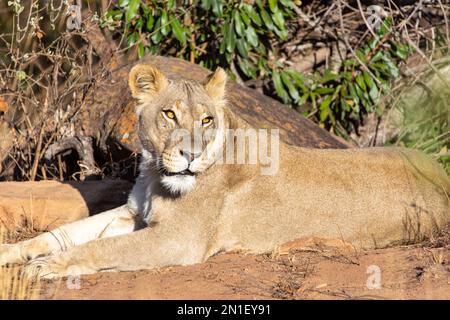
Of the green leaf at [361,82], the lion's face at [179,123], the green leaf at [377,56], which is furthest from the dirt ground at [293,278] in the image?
the green leaf at [377,56]

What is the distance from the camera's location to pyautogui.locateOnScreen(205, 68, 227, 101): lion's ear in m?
5.89

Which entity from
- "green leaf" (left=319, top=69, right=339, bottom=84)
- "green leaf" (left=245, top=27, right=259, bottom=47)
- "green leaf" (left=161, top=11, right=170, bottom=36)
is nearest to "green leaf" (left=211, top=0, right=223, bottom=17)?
"green leaf" (left=245, top=27, right=259, bottom=47)

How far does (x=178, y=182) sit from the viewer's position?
5512 millimetres

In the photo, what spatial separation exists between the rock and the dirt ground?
1721mm

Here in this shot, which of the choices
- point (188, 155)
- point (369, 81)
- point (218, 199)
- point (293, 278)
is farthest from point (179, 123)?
point (369, 81)

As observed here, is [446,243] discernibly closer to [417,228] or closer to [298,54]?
[417,228]

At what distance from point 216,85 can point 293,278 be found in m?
1.62

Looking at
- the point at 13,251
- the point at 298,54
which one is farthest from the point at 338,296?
the point at 298,54

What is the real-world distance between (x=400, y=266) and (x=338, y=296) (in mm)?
833

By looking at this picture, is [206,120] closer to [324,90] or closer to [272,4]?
[272,4]

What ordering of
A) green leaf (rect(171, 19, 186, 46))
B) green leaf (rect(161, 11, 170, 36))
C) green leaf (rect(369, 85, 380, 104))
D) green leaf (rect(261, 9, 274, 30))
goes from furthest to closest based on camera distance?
green leaf (rect(369, 85, 380, 104)) < green leaf (rect(261, 9, 274, 30)) < green leaf (rect(171, 19, 186, 46)) < green leaf (rect(161, 11, 170, 36))

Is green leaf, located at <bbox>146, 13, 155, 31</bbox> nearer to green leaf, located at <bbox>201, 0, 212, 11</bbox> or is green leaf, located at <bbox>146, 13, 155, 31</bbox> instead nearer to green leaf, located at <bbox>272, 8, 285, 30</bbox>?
green leaf, located at <bbox>201, 0, 212, 11</bbox>

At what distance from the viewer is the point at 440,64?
6008 millimetres

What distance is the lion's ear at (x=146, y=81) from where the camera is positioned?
5789 millimetres
